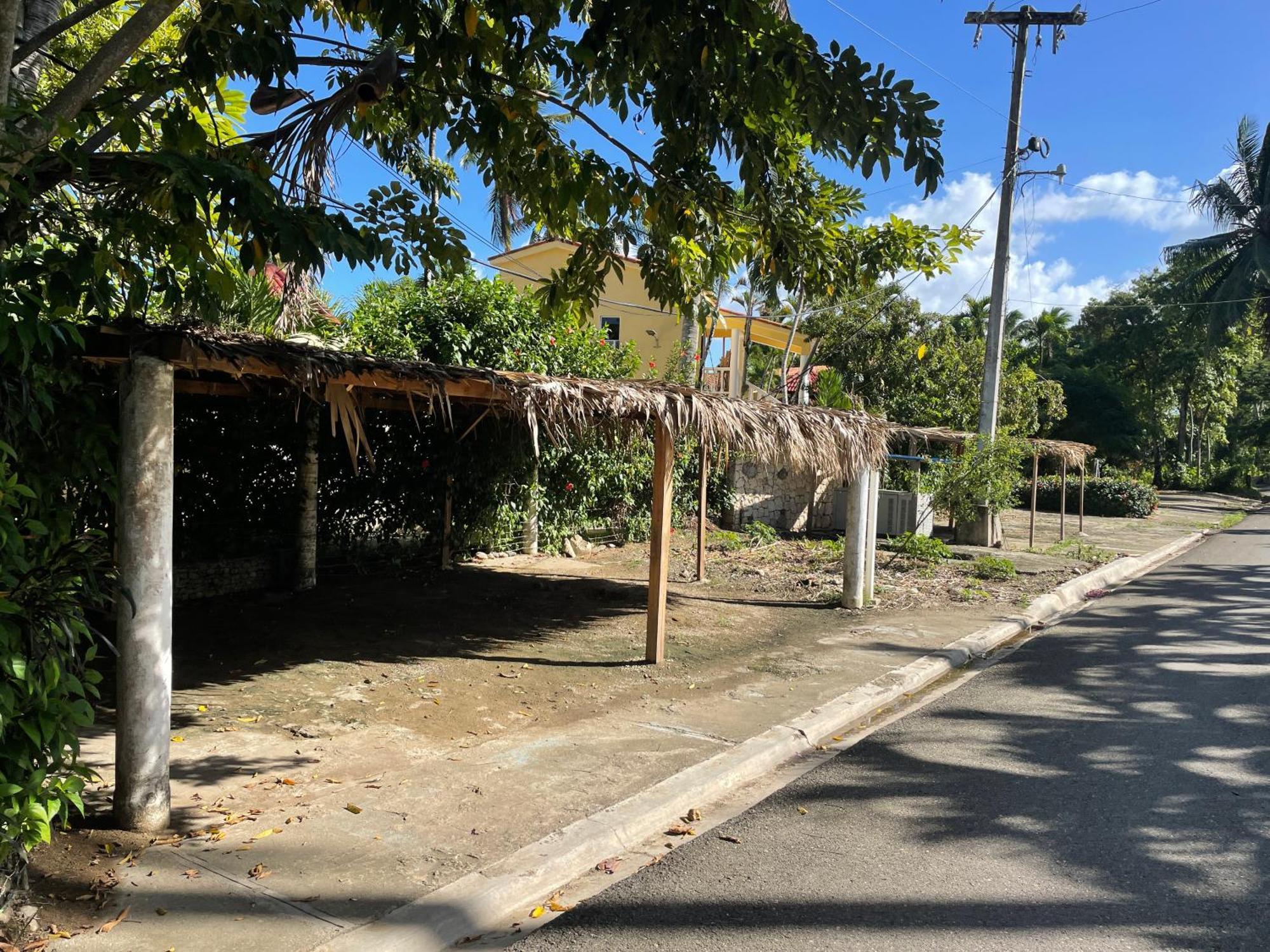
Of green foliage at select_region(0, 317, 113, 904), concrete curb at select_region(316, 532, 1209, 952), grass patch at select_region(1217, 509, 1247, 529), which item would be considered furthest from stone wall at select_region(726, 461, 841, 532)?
green foliage at select_region(0, 317, 113, 904)

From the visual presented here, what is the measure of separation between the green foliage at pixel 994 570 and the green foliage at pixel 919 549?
2.12ft

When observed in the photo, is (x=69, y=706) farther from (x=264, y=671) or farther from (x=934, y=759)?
(x=934, y=759)

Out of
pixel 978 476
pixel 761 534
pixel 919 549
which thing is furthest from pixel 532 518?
pixel 978 476

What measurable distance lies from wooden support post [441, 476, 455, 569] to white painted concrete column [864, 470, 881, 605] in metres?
5.54

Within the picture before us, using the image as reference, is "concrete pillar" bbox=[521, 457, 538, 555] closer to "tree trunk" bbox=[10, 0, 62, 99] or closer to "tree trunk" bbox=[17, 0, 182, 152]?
"tree trunk" bbox=[10, 0, 62, 99]

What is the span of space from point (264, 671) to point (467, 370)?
118 inches

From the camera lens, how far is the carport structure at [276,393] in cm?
439

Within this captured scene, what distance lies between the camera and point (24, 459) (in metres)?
3.80

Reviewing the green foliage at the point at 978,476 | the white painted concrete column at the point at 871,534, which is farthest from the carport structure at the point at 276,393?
the green foliage at the point at 978,476

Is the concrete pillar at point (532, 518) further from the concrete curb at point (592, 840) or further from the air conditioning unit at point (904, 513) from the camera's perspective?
the air conditioning unit at point (904, 513)

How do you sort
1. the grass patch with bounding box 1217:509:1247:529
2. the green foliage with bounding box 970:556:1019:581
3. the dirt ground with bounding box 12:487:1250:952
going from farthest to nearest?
1. the grass patch with bounding box 1217:509:1247:529
2. the green foliage with bounding box 970:556:1019:581
3. the dirt ground with bounding box 12:487:1250:952

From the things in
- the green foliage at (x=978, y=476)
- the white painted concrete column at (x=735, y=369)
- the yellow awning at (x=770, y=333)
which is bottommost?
the green foliage at (x=978, y=476)

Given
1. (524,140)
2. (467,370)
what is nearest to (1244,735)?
(467,370)

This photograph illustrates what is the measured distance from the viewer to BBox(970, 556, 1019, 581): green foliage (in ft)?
47.3
